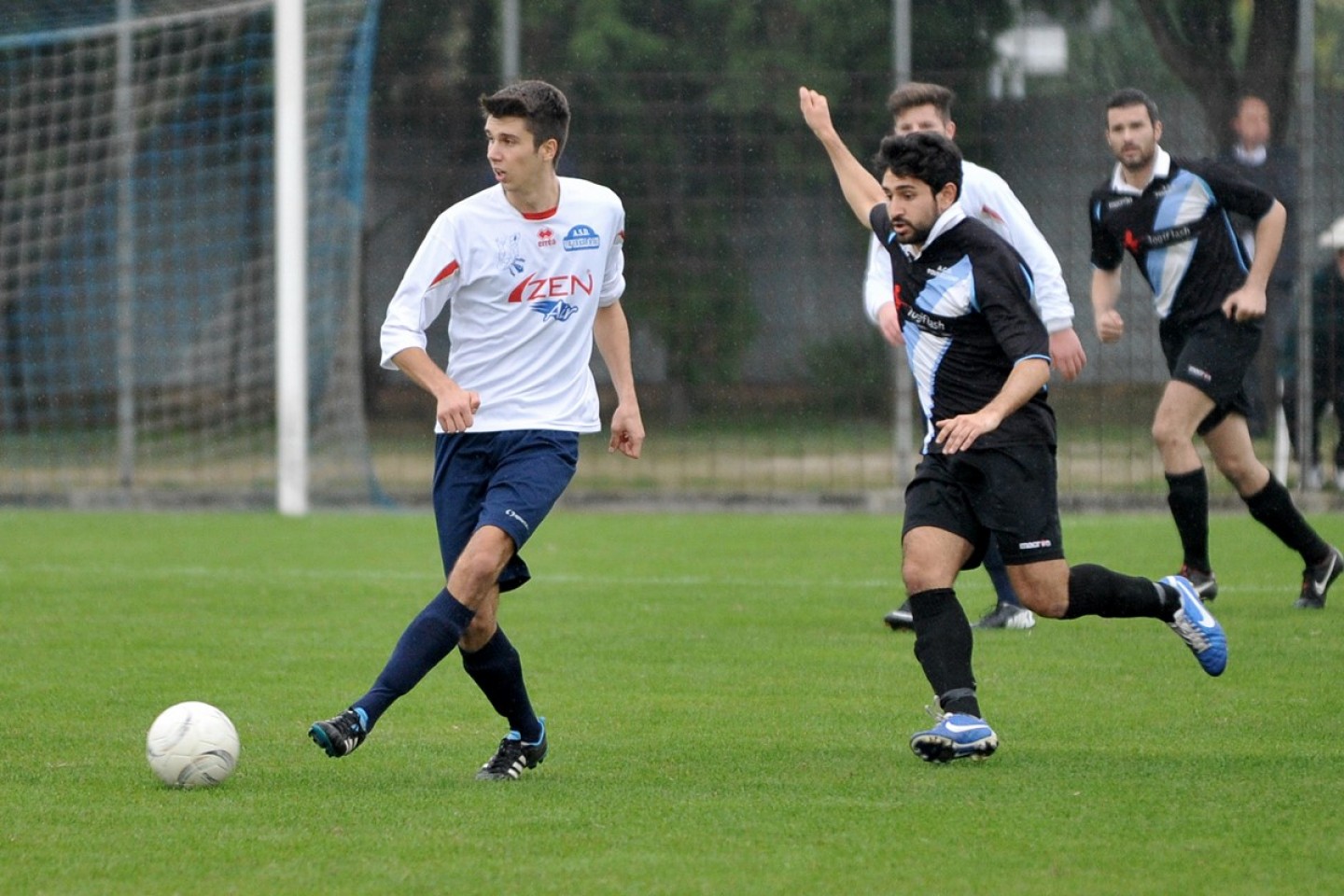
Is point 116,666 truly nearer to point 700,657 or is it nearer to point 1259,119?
point 700,657

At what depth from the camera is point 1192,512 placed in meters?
7.88

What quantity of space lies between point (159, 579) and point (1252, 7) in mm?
7992

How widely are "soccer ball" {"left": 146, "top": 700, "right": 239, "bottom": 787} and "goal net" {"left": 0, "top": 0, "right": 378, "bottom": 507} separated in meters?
8.63

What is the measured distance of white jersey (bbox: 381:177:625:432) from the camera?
5.14 m

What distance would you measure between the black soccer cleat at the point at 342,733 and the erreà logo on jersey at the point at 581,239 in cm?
139

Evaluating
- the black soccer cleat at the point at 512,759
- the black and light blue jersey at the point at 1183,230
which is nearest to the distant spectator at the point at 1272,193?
the black and light blue jersey at the point at 1183,230

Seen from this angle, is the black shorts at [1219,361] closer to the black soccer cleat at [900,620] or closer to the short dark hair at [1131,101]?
the short dark hair at [1131,101]

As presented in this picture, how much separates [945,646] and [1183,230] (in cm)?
340

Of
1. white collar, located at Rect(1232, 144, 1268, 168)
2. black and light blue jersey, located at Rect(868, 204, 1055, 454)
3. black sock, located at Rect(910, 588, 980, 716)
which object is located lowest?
black sock, located at Rect(910, 588, 980, 716)

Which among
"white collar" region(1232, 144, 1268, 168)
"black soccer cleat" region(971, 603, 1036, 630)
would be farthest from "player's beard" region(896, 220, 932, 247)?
"white collar" region(1232, 144, 1268, 168)

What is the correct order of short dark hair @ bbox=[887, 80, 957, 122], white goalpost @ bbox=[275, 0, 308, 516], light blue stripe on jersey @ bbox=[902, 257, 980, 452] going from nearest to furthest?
light blue stripe on jersey @ bbox=[902, 257, 980, 452] → short dark hair @ bbox=[887, 80, 957, 122] → white goalpost @ bbox=[275, 0, 308, 516]

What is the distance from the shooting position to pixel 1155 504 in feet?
42.7

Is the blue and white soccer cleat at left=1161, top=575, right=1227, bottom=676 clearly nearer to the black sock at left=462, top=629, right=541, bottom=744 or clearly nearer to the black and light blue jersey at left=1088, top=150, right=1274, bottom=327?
the black sock at left=462, top=629, right=541, bottom=744

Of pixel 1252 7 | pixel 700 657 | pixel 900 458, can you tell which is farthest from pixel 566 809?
pixel 1252 7
